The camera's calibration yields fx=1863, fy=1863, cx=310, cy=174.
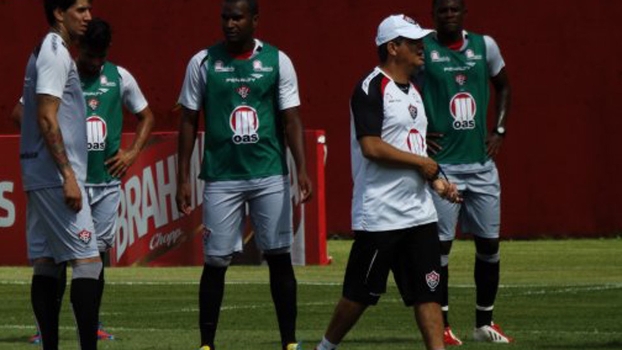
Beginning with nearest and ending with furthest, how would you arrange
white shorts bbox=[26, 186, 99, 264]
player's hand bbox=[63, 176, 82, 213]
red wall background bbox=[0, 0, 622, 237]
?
player's hand bbox=[63, 176, 82, 213]
white shorts bbox=[26, 186, 99, 264]
red wall background bbox=[0, 0, 622, 237]

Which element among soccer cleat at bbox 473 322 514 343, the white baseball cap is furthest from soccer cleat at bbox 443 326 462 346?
the white baseball cap

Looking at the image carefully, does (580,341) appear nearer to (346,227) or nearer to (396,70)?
(396,70)

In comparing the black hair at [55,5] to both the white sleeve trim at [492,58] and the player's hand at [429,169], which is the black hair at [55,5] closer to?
the player's hand at [429,169]

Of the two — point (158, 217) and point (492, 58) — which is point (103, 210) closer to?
point (492, 58)

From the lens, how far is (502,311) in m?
15.7

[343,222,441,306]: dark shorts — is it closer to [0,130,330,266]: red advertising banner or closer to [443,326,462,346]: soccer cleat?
[443,326,462,346]: soccer cleat

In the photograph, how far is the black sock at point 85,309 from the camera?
407 inches

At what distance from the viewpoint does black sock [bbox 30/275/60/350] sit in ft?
35.6

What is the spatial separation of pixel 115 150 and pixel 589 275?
7.74 metres

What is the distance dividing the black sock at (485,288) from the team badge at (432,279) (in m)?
2.73

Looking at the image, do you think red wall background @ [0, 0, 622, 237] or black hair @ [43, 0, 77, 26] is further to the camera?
red wall background @ [0, 0, 622, 237]

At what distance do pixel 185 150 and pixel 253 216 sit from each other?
0.61m

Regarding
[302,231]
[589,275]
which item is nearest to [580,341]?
[589,275]

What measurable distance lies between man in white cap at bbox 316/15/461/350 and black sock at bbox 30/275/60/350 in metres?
1.82
